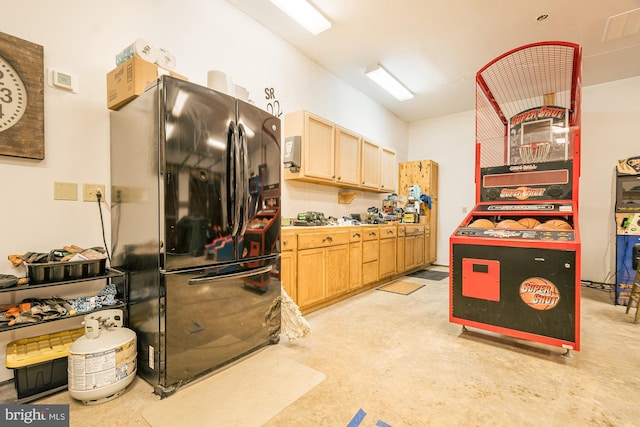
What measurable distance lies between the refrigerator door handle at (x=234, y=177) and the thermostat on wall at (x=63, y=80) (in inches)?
44.1

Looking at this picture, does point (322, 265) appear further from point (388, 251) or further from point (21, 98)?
point (21, 98)

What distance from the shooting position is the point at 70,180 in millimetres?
1946

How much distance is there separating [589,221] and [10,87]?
6.89 metres

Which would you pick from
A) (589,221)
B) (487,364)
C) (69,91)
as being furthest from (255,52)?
(589,221)

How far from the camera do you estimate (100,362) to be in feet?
5.02

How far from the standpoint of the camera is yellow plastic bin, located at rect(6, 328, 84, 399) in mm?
1524

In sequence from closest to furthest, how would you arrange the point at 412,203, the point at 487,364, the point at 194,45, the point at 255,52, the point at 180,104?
the point at 180,104 < the point at 487,364 < the point at 194,45 < the point at 255,52 < the point at 412,203

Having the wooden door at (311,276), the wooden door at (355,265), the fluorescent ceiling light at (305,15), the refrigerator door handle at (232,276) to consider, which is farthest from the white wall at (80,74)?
the wooden door at (355,265)

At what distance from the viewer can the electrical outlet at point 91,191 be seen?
200 centimetres

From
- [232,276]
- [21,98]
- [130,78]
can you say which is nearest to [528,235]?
[232,276]

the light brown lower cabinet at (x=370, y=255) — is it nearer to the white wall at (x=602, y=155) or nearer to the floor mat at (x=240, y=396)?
the floor mat at (x=240, y=396)

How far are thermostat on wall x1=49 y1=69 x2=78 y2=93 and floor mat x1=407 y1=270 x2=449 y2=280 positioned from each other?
5024 millimetres

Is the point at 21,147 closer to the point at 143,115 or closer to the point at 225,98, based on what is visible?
the point at 143,115

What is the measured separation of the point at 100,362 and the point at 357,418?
55.8 inches
